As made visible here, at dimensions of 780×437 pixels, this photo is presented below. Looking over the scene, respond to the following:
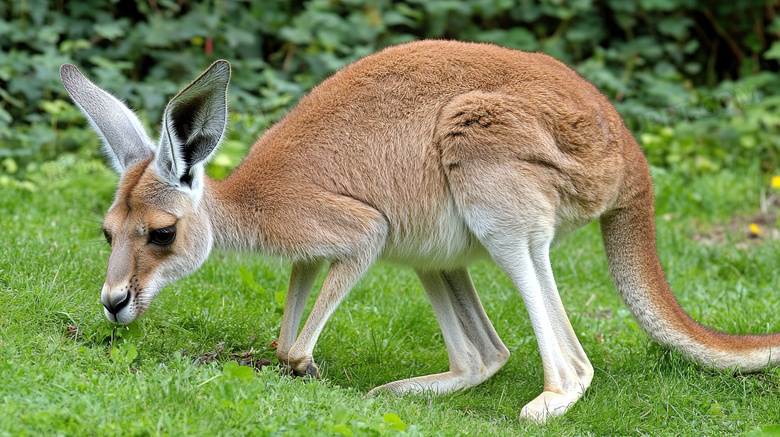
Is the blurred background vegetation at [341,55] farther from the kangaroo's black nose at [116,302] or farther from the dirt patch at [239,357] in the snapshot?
the kangaroo's black nose at [116,302]

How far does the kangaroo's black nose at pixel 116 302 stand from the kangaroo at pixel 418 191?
10 centimetres

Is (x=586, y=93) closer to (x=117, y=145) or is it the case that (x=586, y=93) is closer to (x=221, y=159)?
(x=117, y=145)

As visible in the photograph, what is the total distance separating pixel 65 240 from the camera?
19.1 feet

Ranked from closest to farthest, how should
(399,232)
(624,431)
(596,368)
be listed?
(624,431), (399,232), (596,368)

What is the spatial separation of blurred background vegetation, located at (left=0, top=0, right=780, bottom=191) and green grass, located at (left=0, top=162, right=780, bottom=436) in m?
1.33

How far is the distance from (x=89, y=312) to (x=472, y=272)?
9.84 feet

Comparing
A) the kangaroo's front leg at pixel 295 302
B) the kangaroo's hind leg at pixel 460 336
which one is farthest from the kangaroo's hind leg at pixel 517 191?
the kangaroo's front leg at pixel 295 302

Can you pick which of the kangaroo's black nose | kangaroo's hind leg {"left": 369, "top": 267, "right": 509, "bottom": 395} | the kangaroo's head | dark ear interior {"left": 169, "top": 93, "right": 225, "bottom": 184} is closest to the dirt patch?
the kangaroo's head

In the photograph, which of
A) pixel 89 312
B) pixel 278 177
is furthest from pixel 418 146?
pixel 89 312

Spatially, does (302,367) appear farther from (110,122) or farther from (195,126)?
(110,122)

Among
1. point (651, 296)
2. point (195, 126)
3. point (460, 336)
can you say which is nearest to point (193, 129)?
point (195, 126)

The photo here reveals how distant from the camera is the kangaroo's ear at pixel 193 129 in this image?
413cm

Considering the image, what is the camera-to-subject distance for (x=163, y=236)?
438cm

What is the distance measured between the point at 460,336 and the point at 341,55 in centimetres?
560
